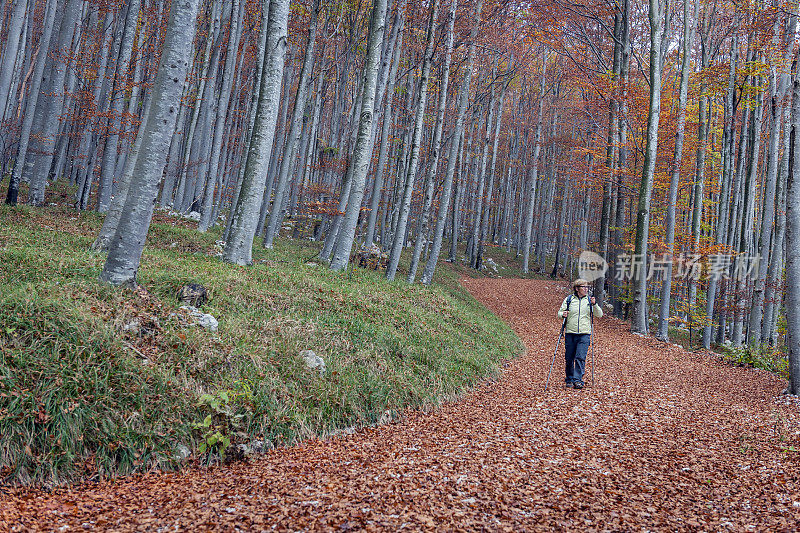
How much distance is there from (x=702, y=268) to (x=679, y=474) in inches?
561

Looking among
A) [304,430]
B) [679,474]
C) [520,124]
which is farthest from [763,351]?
[520,124]

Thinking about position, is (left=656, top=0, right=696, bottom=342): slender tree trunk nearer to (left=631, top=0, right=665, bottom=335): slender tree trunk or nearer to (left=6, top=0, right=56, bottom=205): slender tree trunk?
(left=631, top=0, right=665, bottom=335): slender tree trunk

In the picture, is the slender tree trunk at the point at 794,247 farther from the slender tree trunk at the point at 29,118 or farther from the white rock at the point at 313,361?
the slender tree trunk at the point at 29,118

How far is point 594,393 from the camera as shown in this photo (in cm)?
705

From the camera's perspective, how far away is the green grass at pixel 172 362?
358 centimetres

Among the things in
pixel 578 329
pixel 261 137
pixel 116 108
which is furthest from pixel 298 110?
pixel 578 329

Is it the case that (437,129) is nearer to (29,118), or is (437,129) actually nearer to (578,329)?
(578,329)

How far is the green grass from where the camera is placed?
3.58 metres

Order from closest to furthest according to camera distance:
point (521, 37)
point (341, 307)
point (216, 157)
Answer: point (341, 307) < point (216, 157) < point (521, 37)

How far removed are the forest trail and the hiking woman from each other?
3.01ft

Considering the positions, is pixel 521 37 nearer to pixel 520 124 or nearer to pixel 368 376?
pixel 520 124

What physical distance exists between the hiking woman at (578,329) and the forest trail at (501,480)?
92cm
